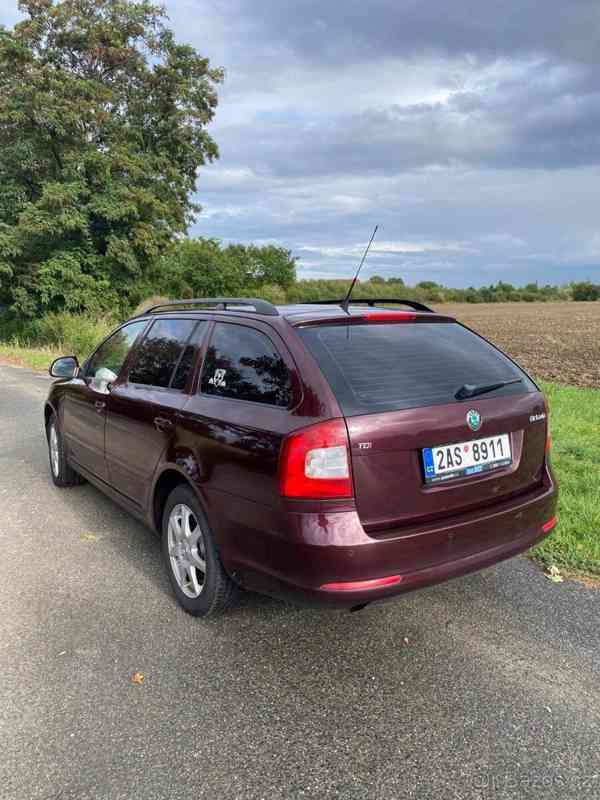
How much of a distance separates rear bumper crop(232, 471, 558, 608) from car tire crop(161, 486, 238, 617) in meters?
0.26

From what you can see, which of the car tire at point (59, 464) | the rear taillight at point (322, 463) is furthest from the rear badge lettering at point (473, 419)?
the car tire at point (59, 464)

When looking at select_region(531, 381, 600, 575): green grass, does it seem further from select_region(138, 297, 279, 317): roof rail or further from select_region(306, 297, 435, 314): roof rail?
select_region(138, 297, 279, 317): roof rail

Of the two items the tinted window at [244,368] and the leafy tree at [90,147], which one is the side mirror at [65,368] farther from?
the leafy tree at [90,147]

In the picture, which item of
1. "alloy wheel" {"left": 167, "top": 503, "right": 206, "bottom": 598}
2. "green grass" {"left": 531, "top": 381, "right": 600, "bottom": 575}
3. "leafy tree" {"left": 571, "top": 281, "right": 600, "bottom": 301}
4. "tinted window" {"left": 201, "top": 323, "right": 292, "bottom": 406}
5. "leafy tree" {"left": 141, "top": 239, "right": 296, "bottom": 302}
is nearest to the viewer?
"tinted window" {"left": 201, "top": 323, "right": 292, "bottom": 406}

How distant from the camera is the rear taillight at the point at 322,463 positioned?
2.50m

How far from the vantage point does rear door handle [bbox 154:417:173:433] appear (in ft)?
11.2

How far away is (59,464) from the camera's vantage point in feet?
17.9

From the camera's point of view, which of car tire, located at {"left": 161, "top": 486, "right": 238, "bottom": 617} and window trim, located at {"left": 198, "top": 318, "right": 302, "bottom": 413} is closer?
window trim, located at {"left": 198, "top": 318, "right": 302, "bottom": 413}

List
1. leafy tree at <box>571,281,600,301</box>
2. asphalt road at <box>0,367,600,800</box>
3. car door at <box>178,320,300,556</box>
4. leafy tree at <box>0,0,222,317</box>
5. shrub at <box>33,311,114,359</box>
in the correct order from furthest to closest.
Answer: leafy tree at <box>571,281,600,301</box>
leafy tree at <box>0,0,222,317</box>
shrub at <box>33,311,114,359</box>
car door at <box>178,320,300,556</box>
asphalt road at <box>0,367,600,800</box>

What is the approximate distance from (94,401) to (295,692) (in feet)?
8.85

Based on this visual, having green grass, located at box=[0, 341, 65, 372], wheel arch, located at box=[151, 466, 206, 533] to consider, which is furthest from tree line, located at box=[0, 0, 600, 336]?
wheel arch, located at box=[151, 466, 206, 533]

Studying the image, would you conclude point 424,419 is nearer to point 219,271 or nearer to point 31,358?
point 31,358

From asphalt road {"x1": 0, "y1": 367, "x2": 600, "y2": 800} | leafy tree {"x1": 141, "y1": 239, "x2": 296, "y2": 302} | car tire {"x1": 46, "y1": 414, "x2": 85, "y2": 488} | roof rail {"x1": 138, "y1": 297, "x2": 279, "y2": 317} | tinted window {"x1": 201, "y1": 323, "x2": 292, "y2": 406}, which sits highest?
leafy tree {"x1": 141, "y1": 239, "x2": 296, "y2": 302}

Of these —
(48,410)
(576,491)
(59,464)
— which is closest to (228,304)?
(59,464)
